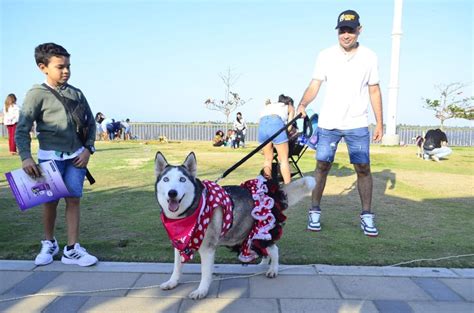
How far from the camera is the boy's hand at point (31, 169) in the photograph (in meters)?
3.47

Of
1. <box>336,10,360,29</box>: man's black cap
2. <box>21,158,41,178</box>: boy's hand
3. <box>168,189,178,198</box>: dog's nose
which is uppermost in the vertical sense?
<box>336,10,360,29</box>: man's black cap

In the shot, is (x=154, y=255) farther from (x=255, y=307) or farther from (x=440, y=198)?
(x=440, y=198)

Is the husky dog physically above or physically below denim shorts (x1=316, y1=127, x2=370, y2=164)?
below

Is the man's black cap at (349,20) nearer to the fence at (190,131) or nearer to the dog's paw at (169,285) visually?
the dog's paw at (169,285)

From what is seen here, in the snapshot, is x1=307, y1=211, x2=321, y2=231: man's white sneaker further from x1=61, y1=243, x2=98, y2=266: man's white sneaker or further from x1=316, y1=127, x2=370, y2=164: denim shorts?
x1=61, y1=243, x2=98, y2=266: man's white sneaker

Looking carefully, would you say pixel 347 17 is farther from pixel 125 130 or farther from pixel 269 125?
pixel 125 130

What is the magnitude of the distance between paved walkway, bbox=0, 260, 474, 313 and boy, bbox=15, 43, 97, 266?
0.19 metres

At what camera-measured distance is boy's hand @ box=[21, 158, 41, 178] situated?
3473 millimetres

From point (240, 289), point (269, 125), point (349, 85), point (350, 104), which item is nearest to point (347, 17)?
point (349, 85)

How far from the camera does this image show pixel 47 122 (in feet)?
12.1

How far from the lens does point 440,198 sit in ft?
22.3

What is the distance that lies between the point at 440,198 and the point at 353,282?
4.47 meters

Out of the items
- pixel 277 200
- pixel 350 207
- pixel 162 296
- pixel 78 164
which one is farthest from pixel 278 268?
pixel 350 207

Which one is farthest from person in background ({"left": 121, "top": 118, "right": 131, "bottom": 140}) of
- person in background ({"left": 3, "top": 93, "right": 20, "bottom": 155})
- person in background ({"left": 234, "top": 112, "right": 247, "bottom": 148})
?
person in background ({"left": 3, "top": 93, "right": 20, "bottom": 155})
